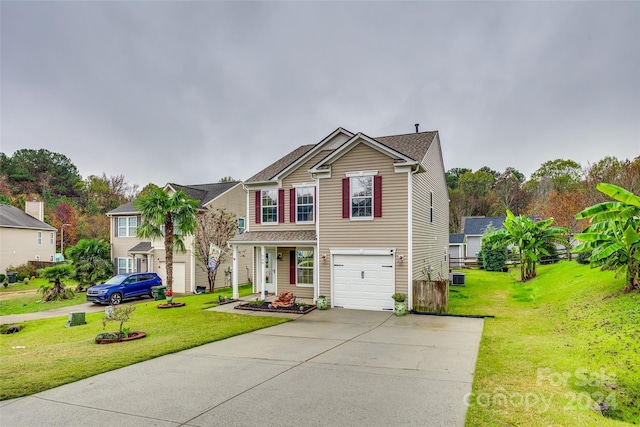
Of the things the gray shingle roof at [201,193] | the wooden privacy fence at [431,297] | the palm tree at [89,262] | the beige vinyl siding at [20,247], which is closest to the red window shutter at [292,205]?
the wooden privacy fence at [431,297]

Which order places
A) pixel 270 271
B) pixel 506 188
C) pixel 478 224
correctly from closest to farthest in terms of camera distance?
1. pixel 270 271
2. pixel 478 224
3. pixel 506 188

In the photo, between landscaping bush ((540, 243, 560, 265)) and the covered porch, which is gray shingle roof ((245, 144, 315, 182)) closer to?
the covered porch

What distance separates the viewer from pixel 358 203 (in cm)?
1521

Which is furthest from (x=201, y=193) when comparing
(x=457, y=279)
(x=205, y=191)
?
(x=457, y=279)

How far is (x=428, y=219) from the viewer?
58.3 ft

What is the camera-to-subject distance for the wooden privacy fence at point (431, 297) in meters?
14.0

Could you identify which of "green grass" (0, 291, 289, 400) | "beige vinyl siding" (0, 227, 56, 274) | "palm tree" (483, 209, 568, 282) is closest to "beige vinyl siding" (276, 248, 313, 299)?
"green grass" (0, 291, 289, 400)

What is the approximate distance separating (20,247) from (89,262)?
14727 millimetres

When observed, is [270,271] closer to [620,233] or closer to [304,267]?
[304,267]

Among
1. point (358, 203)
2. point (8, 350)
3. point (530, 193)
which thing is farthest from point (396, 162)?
point (530, 193)

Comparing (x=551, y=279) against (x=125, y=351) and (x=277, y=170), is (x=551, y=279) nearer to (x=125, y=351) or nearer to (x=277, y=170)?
(x=277, y=170)

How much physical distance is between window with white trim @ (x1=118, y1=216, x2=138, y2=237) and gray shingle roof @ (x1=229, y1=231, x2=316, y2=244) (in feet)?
46.3

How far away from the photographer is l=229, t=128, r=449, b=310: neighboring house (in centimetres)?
1462

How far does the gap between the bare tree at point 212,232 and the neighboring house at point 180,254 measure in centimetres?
76
